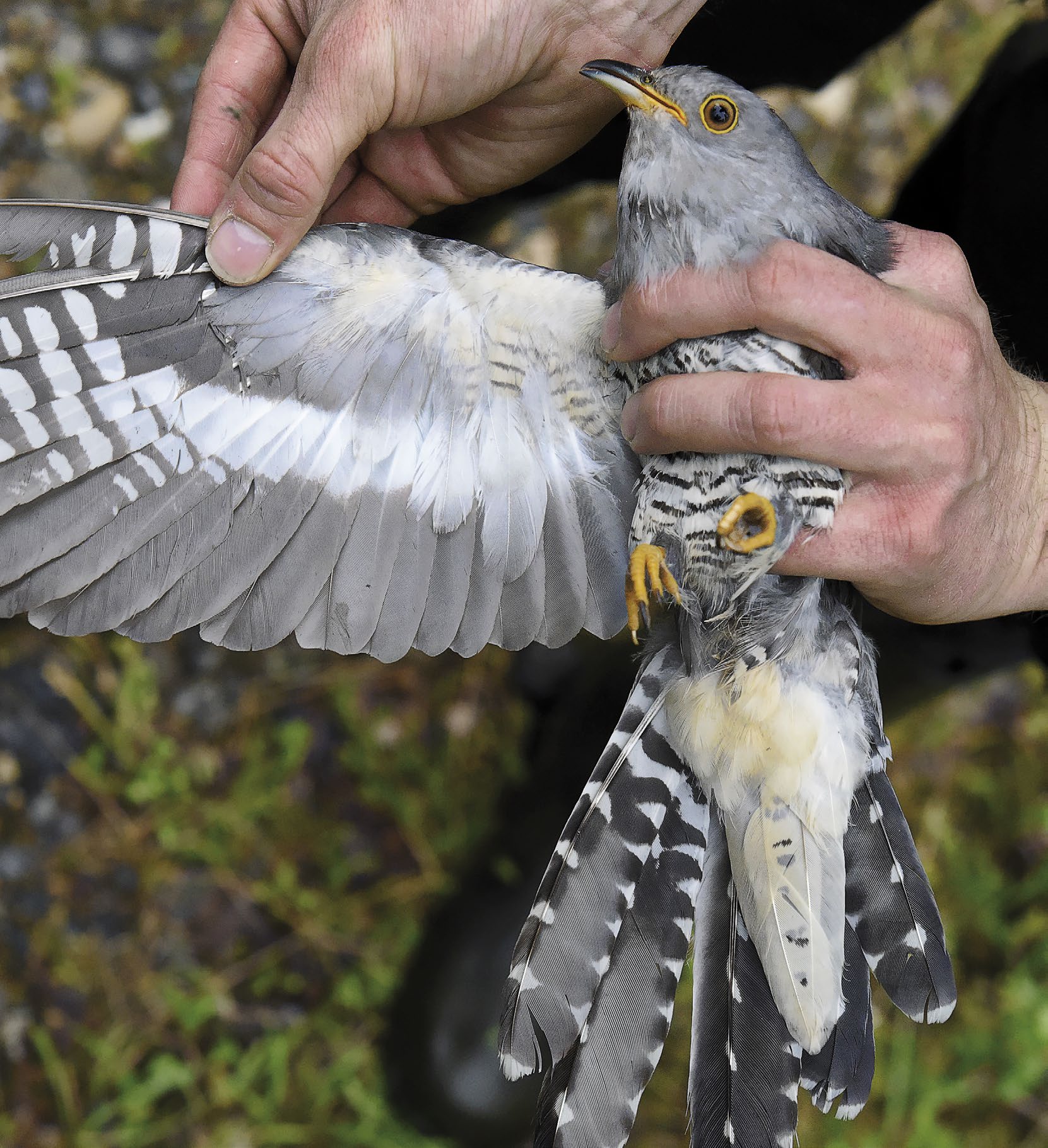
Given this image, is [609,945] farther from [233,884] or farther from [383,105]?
[233,884]

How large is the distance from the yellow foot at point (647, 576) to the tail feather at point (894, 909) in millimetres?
526

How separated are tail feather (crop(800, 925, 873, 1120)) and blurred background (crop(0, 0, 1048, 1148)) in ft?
3.50

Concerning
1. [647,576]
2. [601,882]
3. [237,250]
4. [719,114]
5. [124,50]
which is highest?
[719,114]

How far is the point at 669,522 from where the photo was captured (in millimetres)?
1961

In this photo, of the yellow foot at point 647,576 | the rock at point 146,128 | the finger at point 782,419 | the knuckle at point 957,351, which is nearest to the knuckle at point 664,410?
the finger at point 782,419

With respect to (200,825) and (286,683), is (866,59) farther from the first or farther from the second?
(200,825)

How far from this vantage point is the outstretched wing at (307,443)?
1.79m

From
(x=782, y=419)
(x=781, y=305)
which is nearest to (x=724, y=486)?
(x=782, y=419)

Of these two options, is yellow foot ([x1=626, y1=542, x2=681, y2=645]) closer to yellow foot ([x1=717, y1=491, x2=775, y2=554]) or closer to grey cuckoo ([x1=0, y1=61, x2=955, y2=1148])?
grey cuckoo ([x1=0, y1=61, x2=955, y2=1148])

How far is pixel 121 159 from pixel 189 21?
56cm

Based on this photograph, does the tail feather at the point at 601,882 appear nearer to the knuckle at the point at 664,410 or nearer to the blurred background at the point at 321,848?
the knuckle at the point at 664,410

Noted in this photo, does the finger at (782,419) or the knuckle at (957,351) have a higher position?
the knuckle at (957,351)

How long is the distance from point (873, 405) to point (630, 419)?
1.37 ft

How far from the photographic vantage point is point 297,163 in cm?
185
